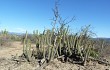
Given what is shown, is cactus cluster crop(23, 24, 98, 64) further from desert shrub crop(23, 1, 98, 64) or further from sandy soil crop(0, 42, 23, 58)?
sandy soil crop(0, 42, 23, 58)

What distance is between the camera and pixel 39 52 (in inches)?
410

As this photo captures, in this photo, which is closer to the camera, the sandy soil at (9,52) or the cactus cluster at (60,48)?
the cactus cluster at (60,48)

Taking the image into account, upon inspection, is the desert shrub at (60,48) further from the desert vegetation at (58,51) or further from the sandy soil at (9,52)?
the sandy soil at (9,52)

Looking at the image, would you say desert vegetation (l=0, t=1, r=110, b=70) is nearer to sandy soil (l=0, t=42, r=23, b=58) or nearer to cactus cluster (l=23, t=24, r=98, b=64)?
cactus cluster (l=23, t=24, r=98, b=64)

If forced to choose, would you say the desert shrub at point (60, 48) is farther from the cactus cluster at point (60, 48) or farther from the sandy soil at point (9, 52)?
the sandy soil at point (9, 52)

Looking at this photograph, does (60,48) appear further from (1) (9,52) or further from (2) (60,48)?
(1) (9,52)

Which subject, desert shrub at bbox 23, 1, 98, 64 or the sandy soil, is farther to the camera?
the sandy soil

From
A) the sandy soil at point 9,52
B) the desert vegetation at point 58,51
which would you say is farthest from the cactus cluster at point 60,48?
the sandy soil at point 9,52

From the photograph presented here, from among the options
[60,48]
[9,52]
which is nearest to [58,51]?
[60,48]

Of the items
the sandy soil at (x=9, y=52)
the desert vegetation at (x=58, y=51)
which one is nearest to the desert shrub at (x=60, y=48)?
the desert vegetation at (x=58, y=51)

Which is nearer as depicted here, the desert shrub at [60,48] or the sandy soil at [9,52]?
the desert shrub at [60,48]

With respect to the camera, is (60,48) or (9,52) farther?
(9,52)

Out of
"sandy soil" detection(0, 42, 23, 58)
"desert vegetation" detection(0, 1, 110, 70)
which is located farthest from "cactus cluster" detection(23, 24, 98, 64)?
"sandy soil" detection(0, 42, 23, 58)

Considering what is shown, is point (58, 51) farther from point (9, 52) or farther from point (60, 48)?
point (9, 52)
